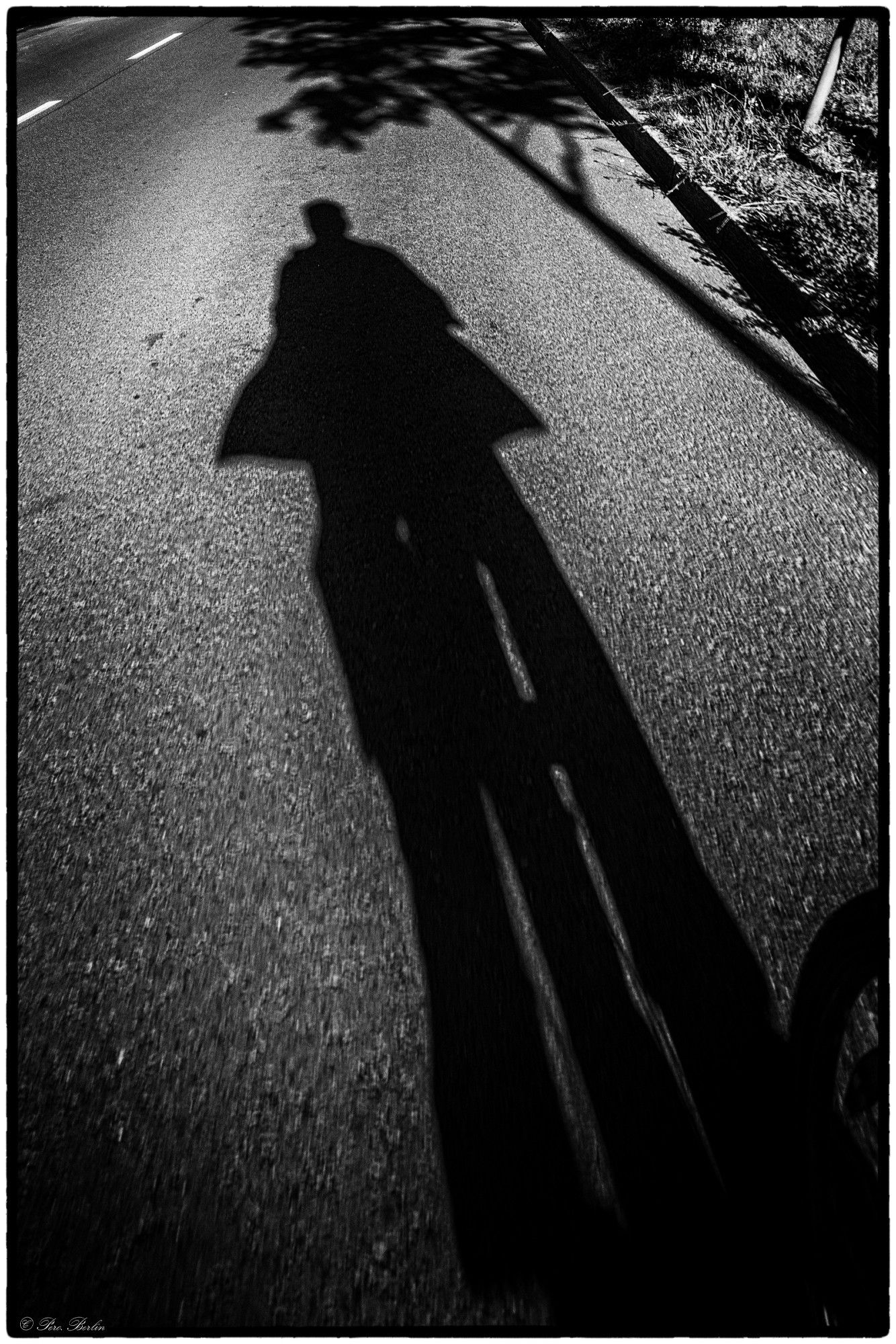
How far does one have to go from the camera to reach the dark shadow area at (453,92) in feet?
13.5

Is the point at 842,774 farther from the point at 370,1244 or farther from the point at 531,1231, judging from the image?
the point at 370,1244

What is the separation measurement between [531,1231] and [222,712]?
1601mm

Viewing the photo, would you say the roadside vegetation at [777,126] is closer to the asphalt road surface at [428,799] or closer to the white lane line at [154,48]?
the asphalt road surface at [428,799]

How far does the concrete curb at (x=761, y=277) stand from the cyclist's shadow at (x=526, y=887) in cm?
168

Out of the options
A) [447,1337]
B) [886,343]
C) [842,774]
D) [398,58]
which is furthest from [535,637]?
[398,58]

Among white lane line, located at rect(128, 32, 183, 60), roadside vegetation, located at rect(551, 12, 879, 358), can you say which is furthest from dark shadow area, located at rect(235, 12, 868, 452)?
white lane line, located at rect(128, 32, 183, 60)

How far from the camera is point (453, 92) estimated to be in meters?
7.65

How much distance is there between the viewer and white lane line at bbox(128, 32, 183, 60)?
31.4ft

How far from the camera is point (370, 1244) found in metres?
1.33

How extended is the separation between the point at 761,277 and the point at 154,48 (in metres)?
11.3

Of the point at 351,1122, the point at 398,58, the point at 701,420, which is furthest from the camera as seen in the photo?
the point at 398,58

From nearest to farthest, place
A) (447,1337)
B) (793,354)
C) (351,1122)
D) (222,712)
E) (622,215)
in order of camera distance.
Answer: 1. (447,1337)
2. (351,1122)
3. (222,712)
4. (793,354)
5. (622,215)

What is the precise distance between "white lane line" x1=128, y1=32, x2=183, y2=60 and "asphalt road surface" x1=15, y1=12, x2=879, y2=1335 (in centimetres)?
898

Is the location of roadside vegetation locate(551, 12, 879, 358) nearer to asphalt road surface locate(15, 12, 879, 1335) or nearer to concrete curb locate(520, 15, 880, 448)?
concrete curb locate(520, 15, 880, 448)
